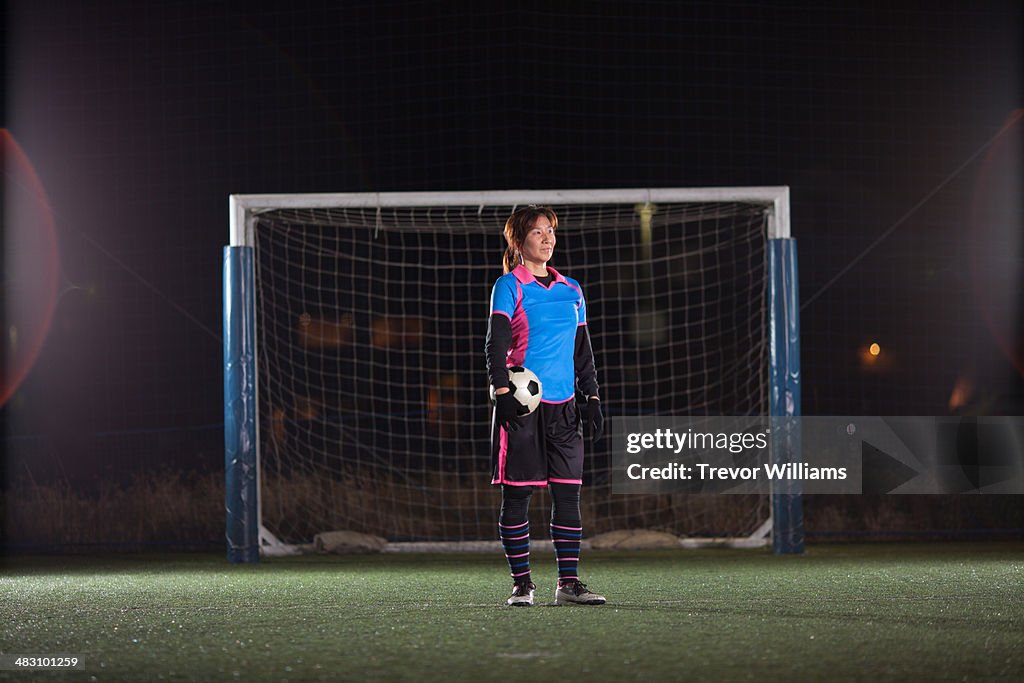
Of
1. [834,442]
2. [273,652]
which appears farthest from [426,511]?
[273,652]

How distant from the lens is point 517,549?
4559 mm

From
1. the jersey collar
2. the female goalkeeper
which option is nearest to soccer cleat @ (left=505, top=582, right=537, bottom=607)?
the female goalkeeper

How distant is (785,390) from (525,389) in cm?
329

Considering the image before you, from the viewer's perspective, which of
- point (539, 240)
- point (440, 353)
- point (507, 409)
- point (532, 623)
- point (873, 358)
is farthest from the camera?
point (873, 358)

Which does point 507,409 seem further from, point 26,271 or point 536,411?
point 26,271

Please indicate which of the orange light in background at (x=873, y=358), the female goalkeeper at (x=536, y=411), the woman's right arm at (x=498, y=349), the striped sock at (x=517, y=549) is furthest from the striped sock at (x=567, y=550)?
the orange light in background at (x=873, y=358)

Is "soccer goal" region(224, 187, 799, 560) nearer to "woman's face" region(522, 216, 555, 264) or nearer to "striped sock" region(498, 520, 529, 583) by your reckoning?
"woman's face" region(522, 216, 555, 264)

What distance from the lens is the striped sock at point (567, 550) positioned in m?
4.55

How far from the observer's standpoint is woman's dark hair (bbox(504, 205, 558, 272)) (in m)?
4.67

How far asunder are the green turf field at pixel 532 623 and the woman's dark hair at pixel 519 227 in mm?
1232

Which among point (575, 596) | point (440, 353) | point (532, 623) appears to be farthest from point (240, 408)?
point (532, 623)

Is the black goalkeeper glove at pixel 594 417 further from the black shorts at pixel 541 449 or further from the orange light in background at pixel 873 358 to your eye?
the orange light in background at pixel 873 358

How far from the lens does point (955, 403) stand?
11.1m

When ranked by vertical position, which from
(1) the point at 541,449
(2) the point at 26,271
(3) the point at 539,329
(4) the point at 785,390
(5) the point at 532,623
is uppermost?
(2) the point at 26,271
